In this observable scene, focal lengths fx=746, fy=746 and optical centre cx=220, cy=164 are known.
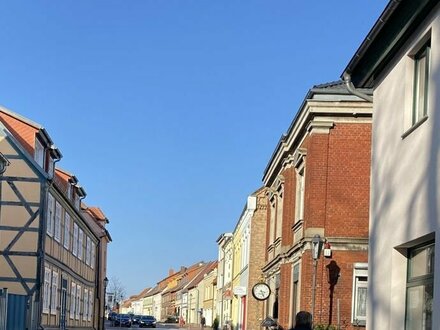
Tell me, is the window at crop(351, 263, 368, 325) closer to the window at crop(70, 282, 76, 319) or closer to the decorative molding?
the decorative molding

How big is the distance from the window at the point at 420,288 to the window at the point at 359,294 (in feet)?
32.0

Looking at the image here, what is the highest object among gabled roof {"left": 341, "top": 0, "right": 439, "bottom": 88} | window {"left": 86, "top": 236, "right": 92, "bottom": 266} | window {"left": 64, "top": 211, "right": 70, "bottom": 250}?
gabled roof {"left": 341, "top": 0, "right": 439, "bottom": 88}

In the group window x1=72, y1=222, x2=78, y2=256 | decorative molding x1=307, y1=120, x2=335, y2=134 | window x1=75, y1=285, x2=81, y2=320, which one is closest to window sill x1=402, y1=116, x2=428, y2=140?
decorative molding x1=307, y1=120, x2=335, y2=134

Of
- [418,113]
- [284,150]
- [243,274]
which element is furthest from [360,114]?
[243,274]

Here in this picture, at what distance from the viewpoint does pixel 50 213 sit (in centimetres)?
2838

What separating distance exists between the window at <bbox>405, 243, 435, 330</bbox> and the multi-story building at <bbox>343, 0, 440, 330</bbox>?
1 cm

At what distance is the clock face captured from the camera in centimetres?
2633

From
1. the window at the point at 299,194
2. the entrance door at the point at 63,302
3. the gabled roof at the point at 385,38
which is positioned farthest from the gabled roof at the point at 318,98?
the entrance door at the point at 63,302

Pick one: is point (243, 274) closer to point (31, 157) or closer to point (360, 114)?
point (31, 157)

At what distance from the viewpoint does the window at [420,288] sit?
8.77 metres

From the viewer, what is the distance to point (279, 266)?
2522 centimetres

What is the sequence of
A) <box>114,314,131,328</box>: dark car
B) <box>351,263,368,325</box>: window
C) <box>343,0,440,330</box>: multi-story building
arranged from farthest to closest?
1. <box>114,314,131,328</box>: dark car
2. <box>351,263,368,325</box>: window
3. <box>343,0,440,330</box>: multi-story building

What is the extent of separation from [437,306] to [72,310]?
30488 mm

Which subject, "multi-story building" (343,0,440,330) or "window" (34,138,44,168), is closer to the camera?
"multi-story building" (343,0,440,330)
